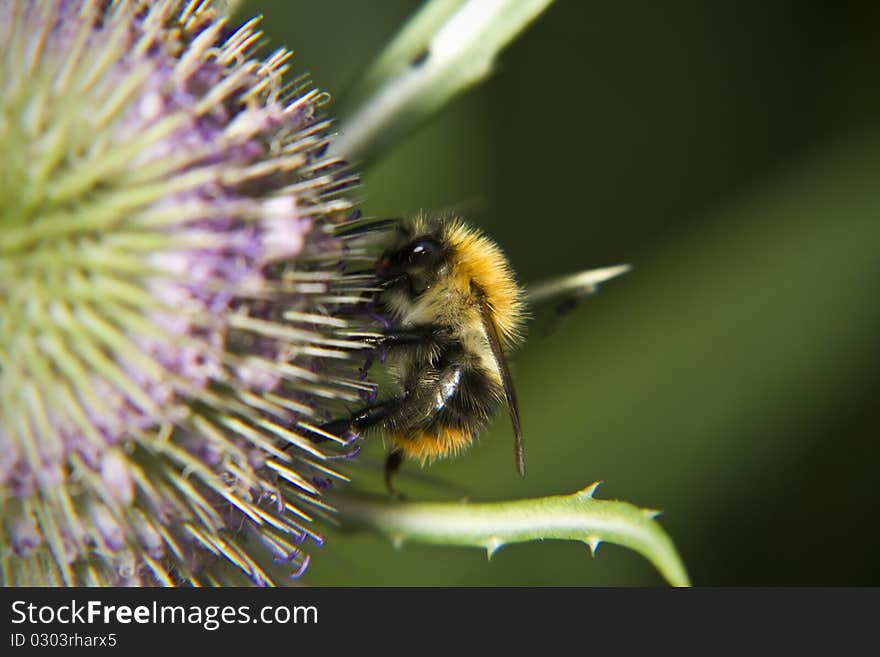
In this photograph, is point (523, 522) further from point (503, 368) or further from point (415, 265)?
point (415, 265)

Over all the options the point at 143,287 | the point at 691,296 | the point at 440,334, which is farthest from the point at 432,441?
the point at 691,296

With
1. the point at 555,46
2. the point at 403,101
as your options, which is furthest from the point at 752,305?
the point at 403,101

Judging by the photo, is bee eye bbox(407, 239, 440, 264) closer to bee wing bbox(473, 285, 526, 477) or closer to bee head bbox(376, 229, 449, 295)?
bee head bbox(376, 229, 449, 295)

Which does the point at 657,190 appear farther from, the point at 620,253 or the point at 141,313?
the point at 141,313

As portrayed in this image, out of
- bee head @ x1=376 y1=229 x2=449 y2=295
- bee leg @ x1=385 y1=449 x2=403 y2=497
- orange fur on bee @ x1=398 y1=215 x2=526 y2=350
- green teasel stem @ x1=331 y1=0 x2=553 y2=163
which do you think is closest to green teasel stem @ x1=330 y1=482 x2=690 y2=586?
bee leg @ x1=385 y1=449 x2=403 y2=497

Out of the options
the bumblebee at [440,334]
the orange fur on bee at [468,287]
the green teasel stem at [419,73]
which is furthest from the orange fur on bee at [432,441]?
the green teasel stem at [419,73]

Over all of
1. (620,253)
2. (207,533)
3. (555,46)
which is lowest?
(207,533)
